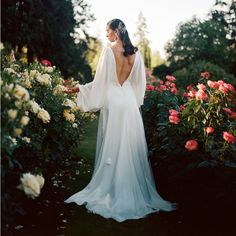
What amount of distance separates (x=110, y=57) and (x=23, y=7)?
17419 mm

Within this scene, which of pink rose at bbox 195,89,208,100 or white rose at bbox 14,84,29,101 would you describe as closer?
white rose at bbox 14,84,29,101

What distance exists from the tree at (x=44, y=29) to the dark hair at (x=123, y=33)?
1623 cm

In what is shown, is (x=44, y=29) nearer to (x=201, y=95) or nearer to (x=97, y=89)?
(x=97, y=89)

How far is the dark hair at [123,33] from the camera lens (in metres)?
5.62

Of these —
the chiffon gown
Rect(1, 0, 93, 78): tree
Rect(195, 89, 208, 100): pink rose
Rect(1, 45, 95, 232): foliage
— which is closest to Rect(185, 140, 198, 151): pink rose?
Rect(195, 89, 208, 100): pink rose

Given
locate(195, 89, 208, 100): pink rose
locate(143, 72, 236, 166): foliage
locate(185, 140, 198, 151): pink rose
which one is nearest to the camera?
locate(185, 140, 198, 151): pink rose

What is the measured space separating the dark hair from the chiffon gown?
191mm

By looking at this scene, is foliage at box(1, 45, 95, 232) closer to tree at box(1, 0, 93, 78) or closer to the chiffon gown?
the chiffon gown

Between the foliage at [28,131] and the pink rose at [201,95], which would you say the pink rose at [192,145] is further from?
the foliage at [28,131]

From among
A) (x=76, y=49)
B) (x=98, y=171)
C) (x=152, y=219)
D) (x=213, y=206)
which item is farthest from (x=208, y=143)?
(x=76, y=49)

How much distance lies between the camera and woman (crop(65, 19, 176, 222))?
5398 millimetres

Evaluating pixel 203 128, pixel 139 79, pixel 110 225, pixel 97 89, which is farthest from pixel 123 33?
pixel 110 225

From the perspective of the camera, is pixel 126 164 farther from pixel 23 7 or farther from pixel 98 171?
pixel 23 7

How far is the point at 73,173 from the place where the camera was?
7262 millimetres
